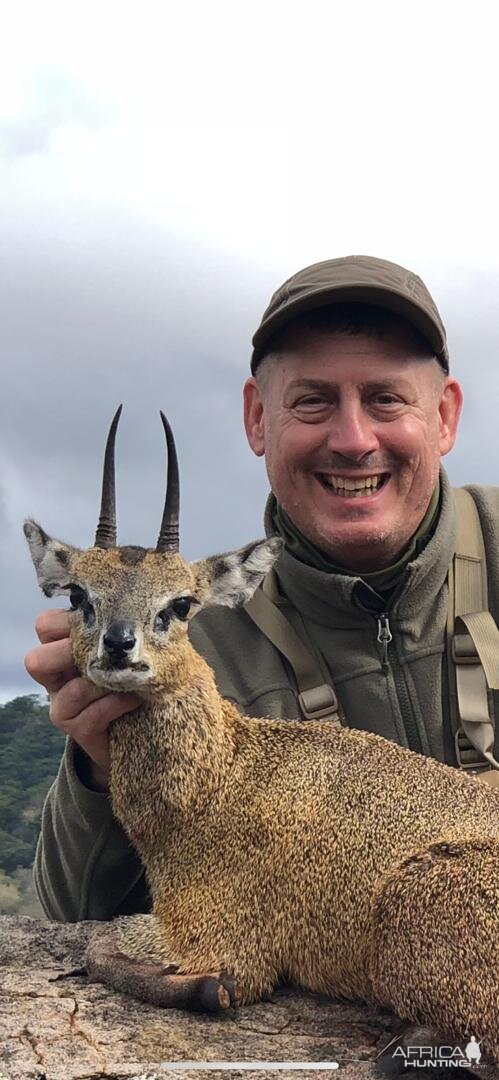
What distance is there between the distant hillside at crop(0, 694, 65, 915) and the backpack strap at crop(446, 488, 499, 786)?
37142mm

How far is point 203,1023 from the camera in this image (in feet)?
18.4

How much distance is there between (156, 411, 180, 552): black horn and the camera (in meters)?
6.50

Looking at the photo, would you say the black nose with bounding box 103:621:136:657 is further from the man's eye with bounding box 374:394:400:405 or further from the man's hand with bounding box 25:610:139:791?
the man's eye with bounding box 374:394:400:405

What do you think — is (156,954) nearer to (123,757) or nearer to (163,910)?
(163,910)

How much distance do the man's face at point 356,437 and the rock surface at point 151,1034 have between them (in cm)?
320

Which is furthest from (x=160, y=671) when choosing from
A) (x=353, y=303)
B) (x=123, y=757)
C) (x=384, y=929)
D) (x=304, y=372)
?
(x=353, y=303)

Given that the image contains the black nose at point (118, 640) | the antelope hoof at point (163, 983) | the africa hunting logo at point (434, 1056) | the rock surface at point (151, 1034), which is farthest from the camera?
the black nose at point (118, 640)

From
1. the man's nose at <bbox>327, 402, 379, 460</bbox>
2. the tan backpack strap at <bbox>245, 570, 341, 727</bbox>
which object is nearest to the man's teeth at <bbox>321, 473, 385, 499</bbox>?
the man's nose at <bbox>327, 402, 379, 460</bbox>

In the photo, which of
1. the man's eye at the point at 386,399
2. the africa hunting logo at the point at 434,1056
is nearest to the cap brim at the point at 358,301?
the man's eye at the point at 386,399

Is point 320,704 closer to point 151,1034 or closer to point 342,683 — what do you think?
point 342,683

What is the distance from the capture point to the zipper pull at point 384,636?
24.9ft

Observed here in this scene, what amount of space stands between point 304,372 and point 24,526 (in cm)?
222

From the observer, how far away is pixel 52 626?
6.76 meters

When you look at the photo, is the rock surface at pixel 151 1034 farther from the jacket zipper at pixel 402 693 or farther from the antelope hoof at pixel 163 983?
the jacket zipper at pixel 402 693
